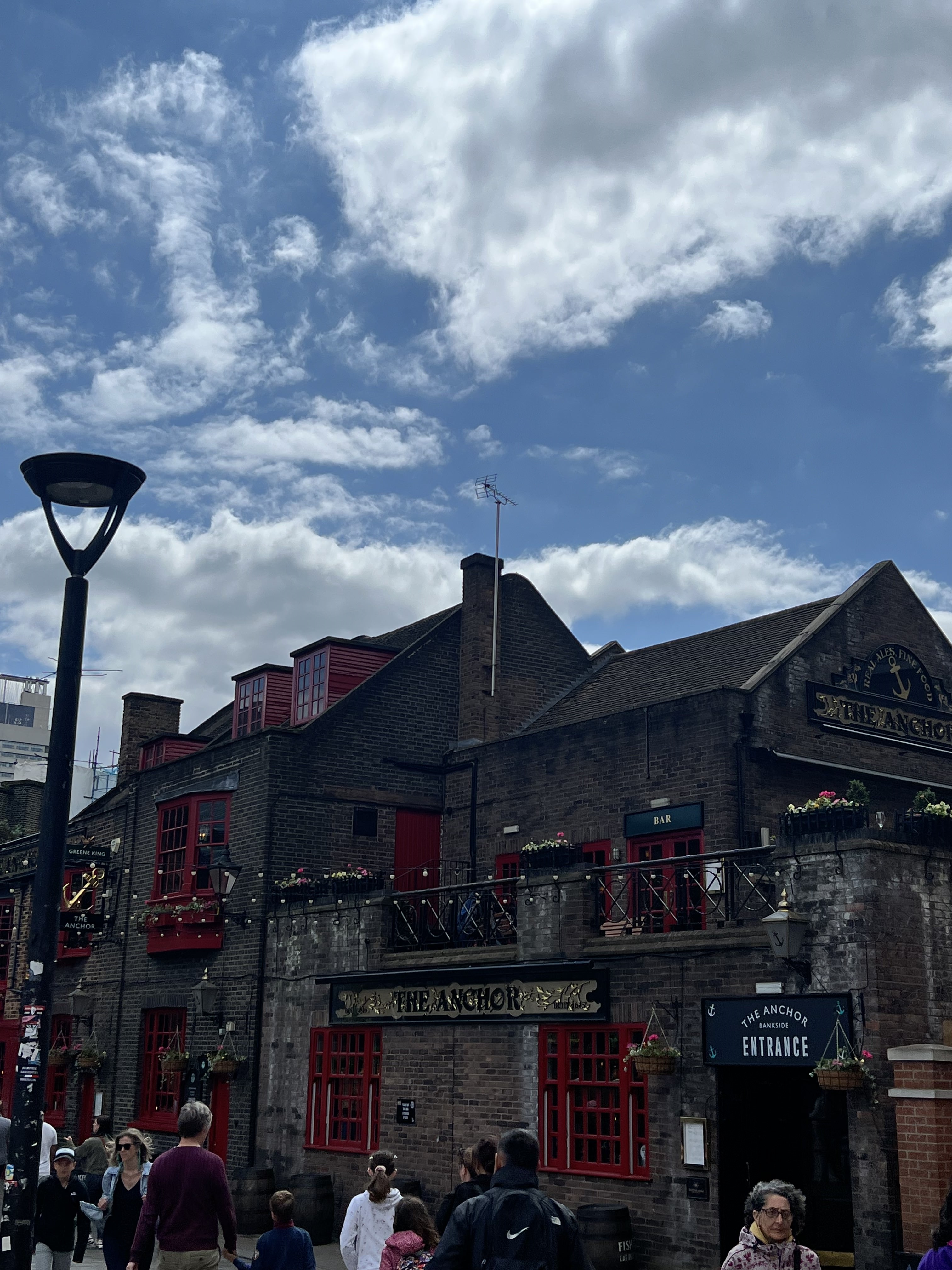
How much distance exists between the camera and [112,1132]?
2428 cm

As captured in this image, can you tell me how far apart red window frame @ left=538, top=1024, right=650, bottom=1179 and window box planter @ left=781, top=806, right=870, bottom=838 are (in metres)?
3.06

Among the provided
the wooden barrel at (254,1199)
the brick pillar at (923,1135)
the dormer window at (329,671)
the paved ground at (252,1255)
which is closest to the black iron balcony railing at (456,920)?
the wooden barrel at (254,1199)

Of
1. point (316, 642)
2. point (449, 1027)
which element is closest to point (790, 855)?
point (449, 1027)

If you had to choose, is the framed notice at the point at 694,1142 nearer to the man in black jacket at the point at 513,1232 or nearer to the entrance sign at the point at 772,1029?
the entrance sign at the point at 772,1029

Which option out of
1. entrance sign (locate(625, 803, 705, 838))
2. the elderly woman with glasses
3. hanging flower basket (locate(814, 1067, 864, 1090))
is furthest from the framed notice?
the elderly woman with glasses

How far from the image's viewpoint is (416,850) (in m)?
23.9

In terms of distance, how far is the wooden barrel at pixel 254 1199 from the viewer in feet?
61.3

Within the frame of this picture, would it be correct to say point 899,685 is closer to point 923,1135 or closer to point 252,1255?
point 923,1135

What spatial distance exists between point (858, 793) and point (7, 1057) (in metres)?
21.0

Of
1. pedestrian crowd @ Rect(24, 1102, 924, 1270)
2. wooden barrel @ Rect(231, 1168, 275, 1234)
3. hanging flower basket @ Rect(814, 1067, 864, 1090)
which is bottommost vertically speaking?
wooden barrel @ Rect(231, 1168, 275, 1234)

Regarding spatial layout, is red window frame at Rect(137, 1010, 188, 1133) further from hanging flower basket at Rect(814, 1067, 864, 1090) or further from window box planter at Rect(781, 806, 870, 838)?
hanging flower basket at Rect(814, 1067, 864, 1090)

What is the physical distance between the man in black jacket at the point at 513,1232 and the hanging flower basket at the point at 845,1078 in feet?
25.9

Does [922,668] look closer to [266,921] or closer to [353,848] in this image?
[353,848]

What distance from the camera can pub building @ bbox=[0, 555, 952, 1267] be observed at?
13.6 m
